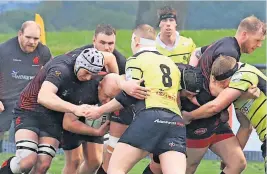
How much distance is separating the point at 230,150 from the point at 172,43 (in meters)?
2.27

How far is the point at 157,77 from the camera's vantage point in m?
7.81

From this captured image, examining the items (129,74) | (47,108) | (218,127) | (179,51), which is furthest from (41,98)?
(179,51)

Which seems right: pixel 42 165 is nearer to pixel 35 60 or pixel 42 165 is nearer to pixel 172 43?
pixel 172 43

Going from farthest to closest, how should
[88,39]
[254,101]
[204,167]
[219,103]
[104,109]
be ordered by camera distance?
[88,39]
[204,167]
[254,101]
[219,103]
[104,109]

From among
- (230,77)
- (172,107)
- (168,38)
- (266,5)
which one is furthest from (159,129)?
(266,5)

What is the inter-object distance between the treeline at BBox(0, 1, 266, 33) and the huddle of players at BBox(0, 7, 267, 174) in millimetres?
8968

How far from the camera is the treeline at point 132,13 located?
720 inches

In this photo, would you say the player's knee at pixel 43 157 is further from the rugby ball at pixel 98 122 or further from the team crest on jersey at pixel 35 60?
the team crest on jersey at pixel 35 60

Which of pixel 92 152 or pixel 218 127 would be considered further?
pixel 92 152

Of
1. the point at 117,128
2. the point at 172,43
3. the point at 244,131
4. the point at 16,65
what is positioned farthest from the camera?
the point at 16,65

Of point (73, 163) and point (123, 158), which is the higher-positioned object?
point (123, 158)

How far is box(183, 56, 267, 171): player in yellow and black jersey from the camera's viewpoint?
8297 mm

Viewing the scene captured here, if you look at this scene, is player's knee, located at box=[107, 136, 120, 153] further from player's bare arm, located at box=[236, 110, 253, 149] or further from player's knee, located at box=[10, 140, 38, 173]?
player's bare arm, located at box=[236, 110, 253, 149]

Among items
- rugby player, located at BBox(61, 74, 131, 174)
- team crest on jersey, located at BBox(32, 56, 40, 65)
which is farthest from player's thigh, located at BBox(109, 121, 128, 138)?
team crest on jersey, located at BBox(32, 56, 40, 65)
